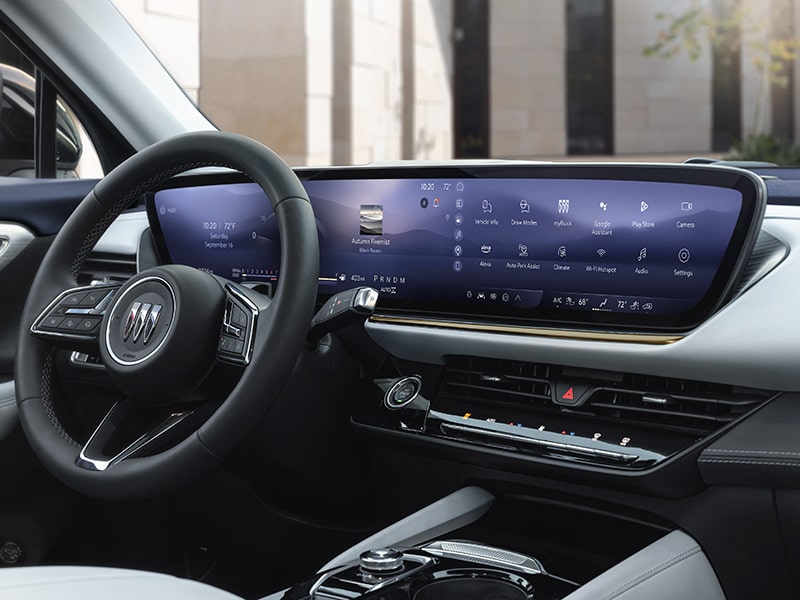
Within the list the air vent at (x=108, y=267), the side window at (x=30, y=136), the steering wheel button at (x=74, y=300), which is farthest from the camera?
the side window at (x=30, y=136)

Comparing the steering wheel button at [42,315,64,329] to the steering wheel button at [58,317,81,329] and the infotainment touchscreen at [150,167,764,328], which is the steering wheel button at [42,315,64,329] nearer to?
the steering wheel button at [58,317,81,329]

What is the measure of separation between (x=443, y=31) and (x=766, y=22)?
4730mm

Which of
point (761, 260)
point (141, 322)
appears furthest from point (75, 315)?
point (761, 260)

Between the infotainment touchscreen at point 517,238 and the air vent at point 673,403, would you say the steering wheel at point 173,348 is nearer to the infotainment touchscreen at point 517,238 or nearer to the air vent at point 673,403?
the infotainment touchscreen at point 517,238

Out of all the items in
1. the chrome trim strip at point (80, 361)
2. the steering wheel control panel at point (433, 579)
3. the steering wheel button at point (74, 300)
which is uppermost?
the steering wheel button at point (74, 300)

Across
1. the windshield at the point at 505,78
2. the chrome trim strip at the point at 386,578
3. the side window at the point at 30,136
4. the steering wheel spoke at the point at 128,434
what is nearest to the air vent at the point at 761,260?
the chrome trim strip at the point at 386,578

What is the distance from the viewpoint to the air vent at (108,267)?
2066 millimetres

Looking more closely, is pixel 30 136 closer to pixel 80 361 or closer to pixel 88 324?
pixel 80 361

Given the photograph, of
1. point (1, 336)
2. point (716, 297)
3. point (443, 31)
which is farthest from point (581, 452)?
point (443, 31)

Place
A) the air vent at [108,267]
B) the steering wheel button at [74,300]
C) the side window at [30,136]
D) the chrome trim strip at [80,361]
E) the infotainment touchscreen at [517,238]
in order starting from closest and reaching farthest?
1. the infotainment touchscreen at [517,238]
2. the steering wheel button at [74,300]
3. the chrome trim strip at [80,361]
4. the air vent at [108,267]
5. the side window at [30,136]

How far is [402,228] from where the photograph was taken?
1.72m

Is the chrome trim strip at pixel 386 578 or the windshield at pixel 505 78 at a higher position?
the windshield at pixel 505 78

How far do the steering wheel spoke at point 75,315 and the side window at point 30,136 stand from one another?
88cm

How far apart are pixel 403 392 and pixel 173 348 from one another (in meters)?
0.55
